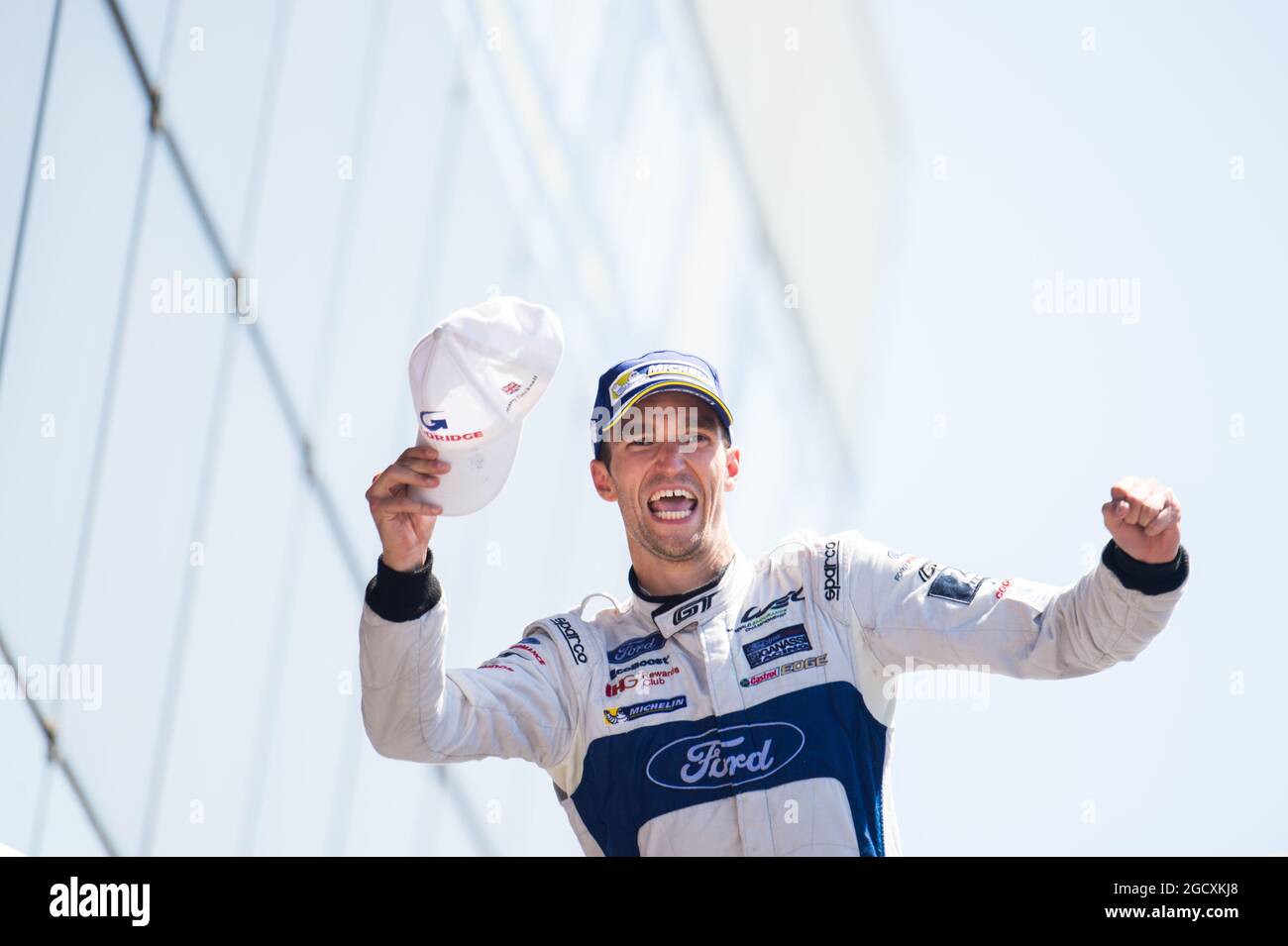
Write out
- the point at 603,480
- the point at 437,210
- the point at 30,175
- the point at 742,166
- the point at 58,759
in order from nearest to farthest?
the point at 603,480 → the point at 30,175 → the point at 58,759 → the point at 437,210 → the point at 742,166

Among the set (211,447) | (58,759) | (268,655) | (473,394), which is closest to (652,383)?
(473,394)

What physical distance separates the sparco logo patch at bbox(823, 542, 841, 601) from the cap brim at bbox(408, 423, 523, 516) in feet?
2.85

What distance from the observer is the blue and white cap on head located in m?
4.83

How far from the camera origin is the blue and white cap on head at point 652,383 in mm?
4832

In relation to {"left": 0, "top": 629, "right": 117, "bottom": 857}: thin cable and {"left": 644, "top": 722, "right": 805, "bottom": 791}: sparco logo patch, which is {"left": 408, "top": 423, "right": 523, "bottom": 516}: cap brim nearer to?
{"left": 644, "top": 722, "right": 805, "bottom": 791}: sparco logo patch

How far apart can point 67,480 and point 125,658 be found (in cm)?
95

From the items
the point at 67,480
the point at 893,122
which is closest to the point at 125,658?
the point at 67,480

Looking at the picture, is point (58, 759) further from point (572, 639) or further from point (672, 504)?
point (672, 504)

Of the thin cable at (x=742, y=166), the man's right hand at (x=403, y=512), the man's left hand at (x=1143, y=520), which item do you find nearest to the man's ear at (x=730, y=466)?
the man's right hand at (x=403, y=512)

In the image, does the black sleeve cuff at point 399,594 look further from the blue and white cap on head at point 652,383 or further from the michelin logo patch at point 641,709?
the blue and white cap on head at point 652,383

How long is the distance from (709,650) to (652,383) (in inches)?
28.5

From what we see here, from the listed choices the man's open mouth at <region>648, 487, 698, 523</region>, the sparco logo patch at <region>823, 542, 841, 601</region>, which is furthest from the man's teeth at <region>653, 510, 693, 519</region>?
the sparco logo patch at <region>823, 542, 841, 601</region>

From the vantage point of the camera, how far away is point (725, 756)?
448 cm

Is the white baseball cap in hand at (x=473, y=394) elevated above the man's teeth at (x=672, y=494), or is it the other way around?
the white baseball cap in hand at (x=473, y=394)
